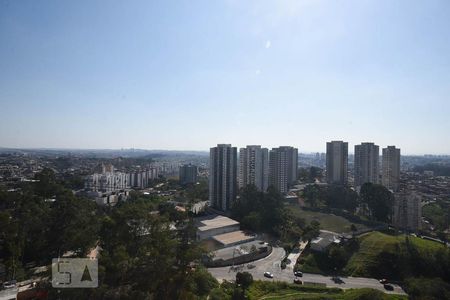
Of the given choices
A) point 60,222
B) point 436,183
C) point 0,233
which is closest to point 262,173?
point 60,222

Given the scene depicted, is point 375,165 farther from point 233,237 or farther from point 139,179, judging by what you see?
point 139,179

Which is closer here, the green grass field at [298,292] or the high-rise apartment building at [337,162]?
the green grass field at [298,292]

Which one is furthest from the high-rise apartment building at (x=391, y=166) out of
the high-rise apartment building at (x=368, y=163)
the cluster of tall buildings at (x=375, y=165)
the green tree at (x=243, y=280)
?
the green tree at (x=243, y=280)

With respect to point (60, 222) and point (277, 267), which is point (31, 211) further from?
point (277, 267)

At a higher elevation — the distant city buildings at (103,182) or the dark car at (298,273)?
the distant city buildings at (103,182)

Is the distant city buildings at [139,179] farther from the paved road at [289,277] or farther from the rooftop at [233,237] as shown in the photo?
the paved road at [289,277]

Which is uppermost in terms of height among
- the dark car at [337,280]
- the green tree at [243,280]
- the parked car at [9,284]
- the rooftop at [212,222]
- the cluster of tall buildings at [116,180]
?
the cluster of tall buildings at [116,180]
